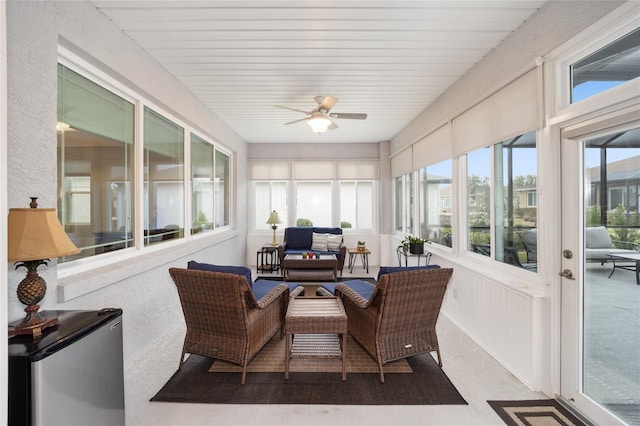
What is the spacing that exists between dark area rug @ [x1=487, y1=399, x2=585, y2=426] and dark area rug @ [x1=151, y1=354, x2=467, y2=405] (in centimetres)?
26

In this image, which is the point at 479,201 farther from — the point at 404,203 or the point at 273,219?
the point at 273,219

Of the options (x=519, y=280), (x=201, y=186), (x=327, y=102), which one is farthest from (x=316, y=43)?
(x=201, y=186)

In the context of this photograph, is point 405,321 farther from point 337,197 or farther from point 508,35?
point 337,197

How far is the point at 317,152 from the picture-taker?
6.74 metres

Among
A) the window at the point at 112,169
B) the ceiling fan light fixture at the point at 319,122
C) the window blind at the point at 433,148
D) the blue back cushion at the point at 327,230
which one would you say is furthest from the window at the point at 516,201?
the blue back cushion at the point at 327,230

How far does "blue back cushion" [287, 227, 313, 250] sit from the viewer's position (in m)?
6.32

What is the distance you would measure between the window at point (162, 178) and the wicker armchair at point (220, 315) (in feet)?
3.42

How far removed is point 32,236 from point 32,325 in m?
0.41

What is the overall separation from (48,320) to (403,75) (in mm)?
3453

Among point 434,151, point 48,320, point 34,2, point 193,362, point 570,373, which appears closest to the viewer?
point 48,320

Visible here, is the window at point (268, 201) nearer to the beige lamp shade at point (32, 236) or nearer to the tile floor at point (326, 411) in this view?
the tile floor at point (326, 411)

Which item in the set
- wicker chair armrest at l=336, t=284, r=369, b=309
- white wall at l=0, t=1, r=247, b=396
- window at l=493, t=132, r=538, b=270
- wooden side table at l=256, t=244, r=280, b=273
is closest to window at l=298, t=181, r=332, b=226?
wooden side table at l=256, t=244, r=280, b=273

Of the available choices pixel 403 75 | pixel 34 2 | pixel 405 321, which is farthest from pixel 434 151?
pixel 34 2

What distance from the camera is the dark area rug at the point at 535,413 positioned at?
74.5 inches
